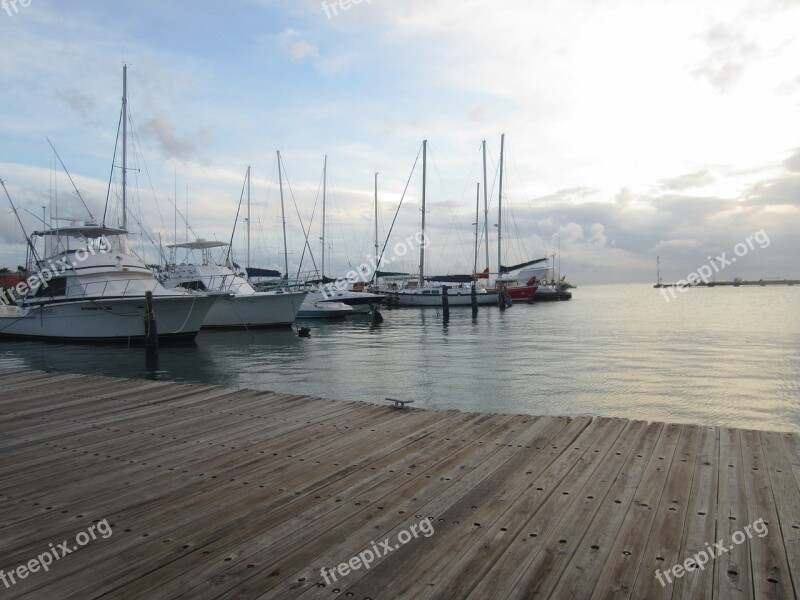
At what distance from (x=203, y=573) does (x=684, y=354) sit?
20.7m

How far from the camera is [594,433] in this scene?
18.2 ft

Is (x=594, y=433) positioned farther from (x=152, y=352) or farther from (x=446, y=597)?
(x=152, y=352)

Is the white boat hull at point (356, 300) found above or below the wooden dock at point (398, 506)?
above

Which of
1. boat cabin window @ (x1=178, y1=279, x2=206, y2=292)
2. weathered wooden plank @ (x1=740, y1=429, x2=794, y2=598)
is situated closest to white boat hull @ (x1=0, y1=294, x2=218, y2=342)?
boat cabin window @ (x1=178, y1=279, x2=206, y2=292)

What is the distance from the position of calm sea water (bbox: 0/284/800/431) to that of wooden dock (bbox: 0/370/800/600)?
5.80 meters

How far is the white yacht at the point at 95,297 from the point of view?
932 inches

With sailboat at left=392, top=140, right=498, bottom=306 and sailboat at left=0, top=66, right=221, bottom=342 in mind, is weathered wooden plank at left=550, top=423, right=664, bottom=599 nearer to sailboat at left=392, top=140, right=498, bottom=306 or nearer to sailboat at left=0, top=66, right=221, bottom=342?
sailboat at left=0, top=66, right=221, bottom=342

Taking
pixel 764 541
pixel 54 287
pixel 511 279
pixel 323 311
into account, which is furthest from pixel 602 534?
pixel 511 279

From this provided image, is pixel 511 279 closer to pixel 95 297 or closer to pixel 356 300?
pixel 356 300

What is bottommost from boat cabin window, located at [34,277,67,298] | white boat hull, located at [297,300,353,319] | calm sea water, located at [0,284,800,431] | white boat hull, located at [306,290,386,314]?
calm sea water, located at [0,284,800,431]

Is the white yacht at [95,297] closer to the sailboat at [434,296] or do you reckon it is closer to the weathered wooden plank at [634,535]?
the weathered wooden plank at [634,535]

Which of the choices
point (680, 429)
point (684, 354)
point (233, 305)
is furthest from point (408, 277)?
point (680, 429)

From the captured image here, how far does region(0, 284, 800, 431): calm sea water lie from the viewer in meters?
11.8

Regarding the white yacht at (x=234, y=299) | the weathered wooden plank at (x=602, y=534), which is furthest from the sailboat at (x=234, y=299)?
the weathered wooden plank at (x=602, y=534)
